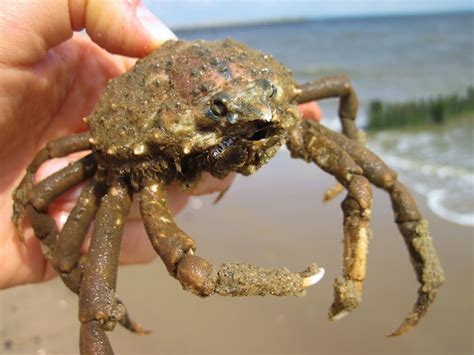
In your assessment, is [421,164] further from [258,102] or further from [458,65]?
[458,65]

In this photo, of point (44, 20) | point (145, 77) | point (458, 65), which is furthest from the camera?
point (458, 65)

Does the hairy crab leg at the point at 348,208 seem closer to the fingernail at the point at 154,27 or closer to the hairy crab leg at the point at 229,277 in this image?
the hairy crab leg at the point at 229,277

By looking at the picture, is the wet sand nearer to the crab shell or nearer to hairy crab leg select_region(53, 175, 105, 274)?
hairy crab leg select_region(53, 175, 105, 274)

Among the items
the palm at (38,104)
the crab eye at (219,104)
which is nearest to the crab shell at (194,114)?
the crab eye at (219,104)

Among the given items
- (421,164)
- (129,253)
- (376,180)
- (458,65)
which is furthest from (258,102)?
(458,65)

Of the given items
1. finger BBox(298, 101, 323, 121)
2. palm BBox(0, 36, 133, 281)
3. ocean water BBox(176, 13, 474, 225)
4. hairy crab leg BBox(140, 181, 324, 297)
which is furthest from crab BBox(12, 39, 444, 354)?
ocean water BBox(176, 13, 474, 225)

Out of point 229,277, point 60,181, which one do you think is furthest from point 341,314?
point 60,181
